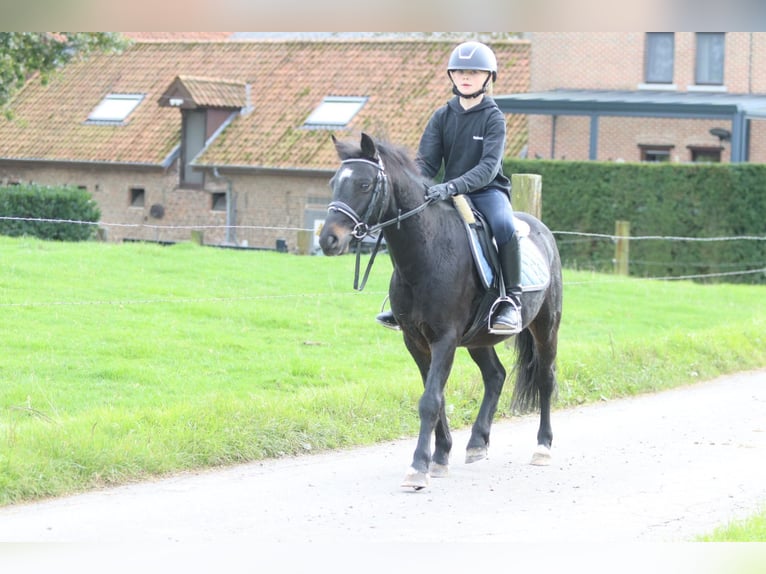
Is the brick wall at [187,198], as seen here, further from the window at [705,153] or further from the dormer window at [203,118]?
the window at [705,153]

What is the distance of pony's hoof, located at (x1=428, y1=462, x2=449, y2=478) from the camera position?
879 centimetres

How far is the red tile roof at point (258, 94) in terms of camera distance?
3975 cm

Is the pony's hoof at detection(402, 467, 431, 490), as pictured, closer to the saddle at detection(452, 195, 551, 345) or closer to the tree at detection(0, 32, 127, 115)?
the saddle at detection(452, 195, 551, 345)

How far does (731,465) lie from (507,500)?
6.77 ft

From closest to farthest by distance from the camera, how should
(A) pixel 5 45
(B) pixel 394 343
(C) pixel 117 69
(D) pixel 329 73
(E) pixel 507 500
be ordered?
(E) pixel 507 500 → (B) pixel 394 343 → (A) pixel 5 45 → (D) pixel 329 73 → (C) pixel 117 69

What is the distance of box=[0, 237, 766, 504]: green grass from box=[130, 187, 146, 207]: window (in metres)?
22.7

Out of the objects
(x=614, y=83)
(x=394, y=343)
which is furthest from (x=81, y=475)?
(x=614, y=83)

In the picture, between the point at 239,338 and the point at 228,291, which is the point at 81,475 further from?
the point at 228,291

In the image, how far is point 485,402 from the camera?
9.43 metres

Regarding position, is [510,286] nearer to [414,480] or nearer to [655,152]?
[414,480]

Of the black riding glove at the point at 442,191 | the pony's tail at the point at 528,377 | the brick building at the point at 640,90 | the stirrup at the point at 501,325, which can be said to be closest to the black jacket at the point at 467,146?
the black riding glove at the point at 442,191

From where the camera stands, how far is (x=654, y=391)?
1305 centimetres

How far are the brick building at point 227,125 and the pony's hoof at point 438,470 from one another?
1148 inches

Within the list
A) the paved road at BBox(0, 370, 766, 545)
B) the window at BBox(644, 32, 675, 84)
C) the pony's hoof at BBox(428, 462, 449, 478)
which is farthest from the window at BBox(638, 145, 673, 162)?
the pony's hoof at BBox(428, 462, 449, 478)
